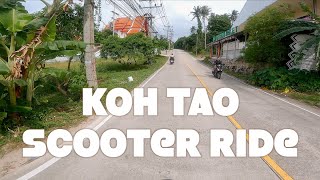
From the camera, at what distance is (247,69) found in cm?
2759

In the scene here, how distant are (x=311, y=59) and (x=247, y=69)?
298 inches

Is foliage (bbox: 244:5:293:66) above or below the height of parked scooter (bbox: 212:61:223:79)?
above

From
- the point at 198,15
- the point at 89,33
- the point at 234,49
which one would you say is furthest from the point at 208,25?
the point at 89,33

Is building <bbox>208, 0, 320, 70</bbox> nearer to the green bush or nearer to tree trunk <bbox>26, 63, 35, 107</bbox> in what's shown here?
the green bush

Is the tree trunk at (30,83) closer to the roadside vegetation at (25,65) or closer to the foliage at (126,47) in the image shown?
the roadside vegetation at (25,65)

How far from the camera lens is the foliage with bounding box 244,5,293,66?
68.6 feet

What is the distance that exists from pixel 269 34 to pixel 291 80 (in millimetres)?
3805

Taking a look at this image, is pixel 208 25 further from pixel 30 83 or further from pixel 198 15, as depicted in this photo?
pixel 30 83

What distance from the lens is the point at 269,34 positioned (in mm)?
21141

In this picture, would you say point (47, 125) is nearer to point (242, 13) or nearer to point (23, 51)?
point (23, 51)

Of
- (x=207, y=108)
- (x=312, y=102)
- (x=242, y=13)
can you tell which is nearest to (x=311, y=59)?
(x=312, y=102)

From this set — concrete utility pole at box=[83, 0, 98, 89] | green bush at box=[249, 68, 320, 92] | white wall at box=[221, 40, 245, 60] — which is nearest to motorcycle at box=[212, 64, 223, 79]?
green bush at box=[249, 68, 320, 92]

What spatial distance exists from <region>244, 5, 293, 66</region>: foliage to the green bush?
1.83 m

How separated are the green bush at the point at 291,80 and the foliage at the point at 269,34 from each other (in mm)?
1834
